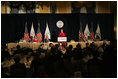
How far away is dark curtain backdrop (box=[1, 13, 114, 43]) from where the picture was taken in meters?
13.3

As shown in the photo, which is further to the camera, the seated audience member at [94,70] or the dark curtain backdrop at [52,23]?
the dark curtain backdrop at [52,23]

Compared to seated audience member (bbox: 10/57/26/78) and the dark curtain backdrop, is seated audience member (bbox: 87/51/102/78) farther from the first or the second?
the dark curtain backdrop

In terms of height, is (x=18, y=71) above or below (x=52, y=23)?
below

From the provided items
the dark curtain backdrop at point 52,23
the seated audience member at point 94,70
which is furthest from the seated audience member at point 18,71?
the dark curtain backdrop at point 52,23

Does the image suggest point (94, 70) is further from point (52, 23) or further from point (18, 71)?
point (52, 23)

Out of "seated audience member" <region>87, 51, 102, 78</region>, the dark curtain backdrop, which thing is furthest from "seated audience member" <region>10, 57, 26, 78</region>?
the dark curtain backdrop

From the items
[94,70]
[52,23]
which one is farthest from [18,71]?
[52,23]

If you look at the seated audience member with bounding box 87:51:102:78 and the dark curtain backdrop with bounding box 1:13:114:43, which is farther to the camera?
the dark curtain backdrop with bounding box 1:13:114:43

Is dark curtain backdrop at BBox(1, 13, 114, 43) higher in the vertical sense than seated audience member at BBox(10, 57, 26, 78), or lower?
higher

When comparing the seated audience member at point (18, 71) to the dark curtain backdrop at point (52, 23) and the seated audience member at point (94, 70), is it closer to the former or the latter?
the seated audience member at point (94, 70)

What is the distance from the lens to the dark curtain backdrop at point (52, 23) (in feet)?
43.8

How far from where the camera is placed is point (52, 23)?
1348 cm

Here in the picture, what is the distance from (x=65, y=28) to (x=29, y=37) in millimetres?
3208

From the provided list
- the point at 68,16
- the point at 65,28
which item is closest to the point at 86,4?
the point at 68,16
